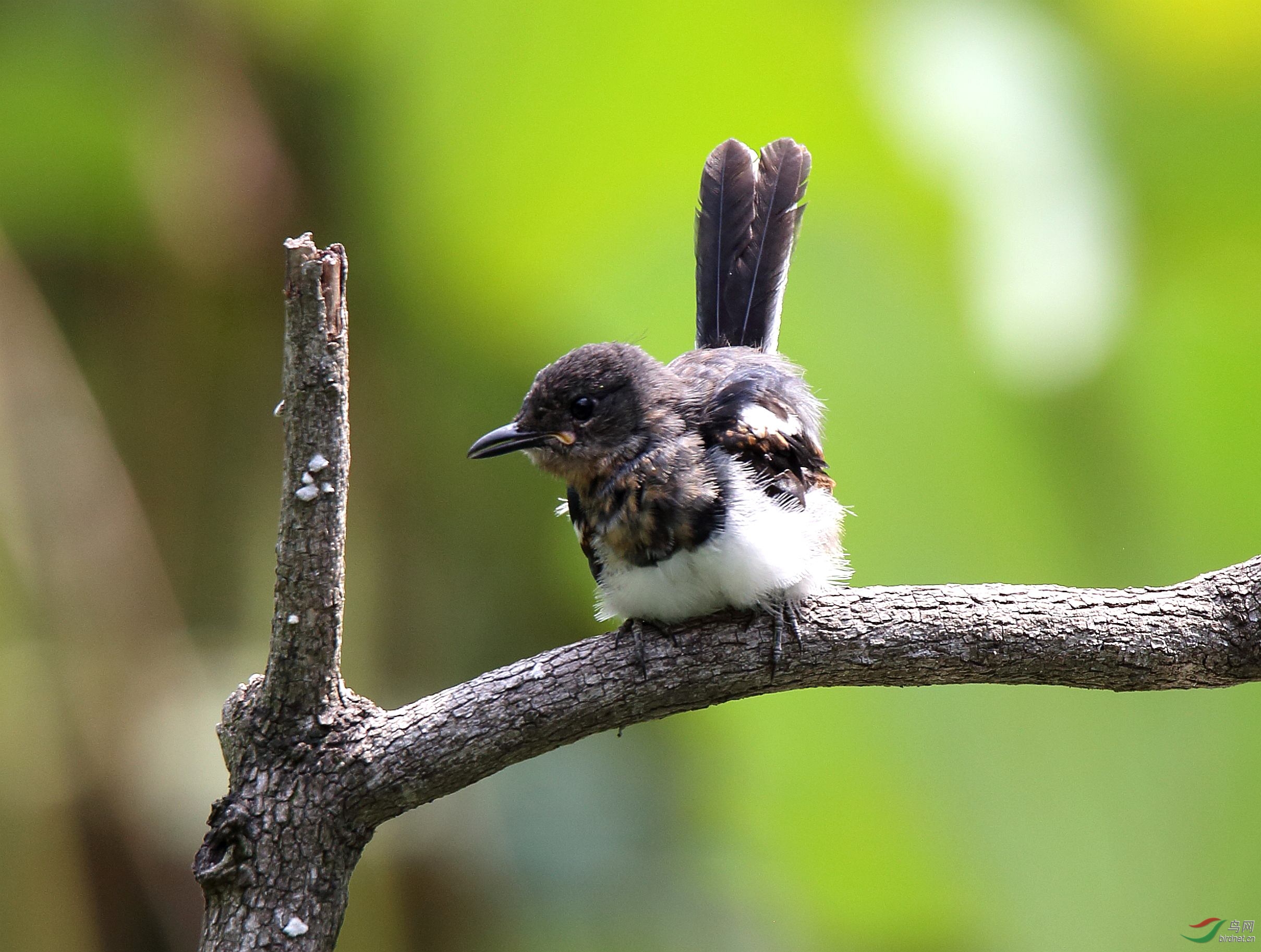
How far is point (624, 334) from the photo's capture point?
267 centimetres

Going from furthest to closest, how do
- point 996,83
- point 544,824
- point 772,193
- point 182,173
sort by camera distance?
point 544,824 < point 182,173 < point 996,83 < point 772,193

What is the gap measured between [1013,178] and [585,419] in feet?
4.18

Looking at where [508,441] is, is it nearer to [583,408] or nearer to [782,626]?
[583,408]

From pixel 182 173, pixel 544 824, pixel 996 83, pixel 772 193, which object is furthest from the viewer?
pixel 544 824

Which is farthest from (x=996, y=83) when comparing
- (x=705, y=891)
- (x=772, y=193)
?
(x=705, y=891)

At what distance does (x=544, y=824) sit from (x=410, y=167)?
200 centimetres

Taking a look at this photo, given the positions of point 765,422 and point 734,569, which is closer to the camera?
point 734,569

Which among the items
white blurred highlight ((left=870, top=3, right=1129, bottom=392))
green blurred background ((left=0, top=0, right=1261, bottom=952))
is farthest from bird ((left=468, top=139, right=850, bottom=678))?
white blurred highlight ((left=870, top=3, right=1129, bottom=392))

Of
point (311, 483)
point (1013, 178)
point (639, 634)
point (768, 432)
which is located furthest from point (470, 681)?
point (1013, 178)

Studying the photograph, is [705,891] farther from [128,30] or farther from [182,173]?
[128,30]

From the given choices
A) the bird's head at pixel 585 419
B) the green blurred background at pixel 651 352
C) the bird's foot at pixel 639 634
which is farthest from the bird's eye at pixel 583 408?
the green blurred background at pixel 651 352

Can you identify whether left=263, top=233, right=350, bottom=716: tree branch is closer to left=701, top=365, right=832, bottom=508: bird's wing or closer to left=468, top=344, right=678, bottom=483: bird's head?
left=468, top=344, right=678, bottom=483: bird's head

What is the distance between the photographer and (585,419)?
196 cm

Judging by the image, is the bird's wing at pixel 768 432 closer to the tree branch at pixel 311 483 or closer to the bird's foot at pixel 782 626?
the bird's foot at pixel 782 626
